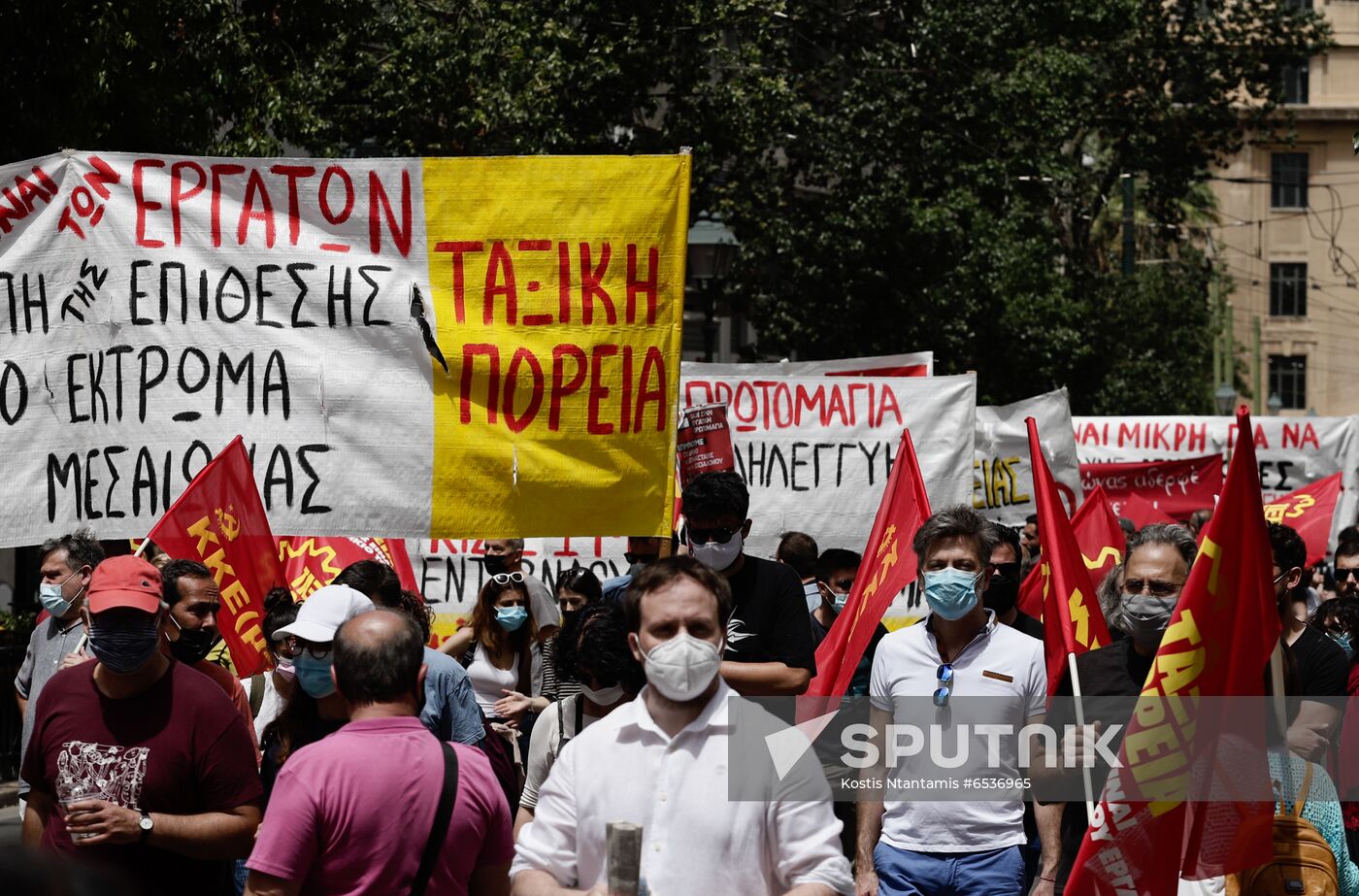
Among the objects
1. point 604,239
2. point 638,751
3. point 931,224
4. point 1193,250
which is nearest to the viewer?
point 638,751

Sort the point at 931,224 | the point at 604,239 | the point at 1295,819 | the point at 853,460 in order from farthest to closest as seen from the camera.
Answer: the point at 931,224, the point at 853,460, the point at 604,239, the point at 1295,819

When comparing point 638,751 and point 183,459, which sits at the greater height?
point 183,459

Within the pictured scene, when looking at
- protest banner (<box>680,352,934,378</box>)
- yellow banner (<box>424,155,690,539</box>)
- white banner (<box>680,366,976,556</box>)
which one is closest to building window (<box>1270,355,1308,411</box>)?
protest banner (<box>680,352,934,378</box>)

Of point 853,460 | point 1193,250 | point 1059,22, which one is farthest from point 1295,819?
point 1193,250

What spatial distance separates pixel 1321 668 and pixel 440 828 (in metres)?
3.31

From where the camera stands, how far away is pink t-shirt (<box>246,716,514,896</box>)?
12.5 ft

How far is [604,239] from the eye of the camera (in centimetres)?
659

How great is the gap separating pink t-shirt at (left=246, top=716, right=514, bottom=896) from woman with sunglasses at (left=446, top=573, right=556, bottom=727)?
13.7ft

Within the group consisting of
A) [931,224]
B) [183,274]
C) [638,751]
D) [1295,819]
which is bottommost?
[1295,819]

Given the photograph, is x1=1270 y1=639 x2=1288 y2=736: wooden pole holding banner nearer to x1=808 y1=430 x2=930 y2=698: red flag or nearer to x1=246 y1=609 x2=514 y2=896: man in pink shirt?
x1=808 y1=430 x2=930 y2=698: red flag

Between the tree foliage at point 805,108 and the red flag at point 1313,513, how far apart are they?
23.4ft

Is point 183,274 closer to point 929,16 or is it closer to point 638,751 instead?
point 638,751

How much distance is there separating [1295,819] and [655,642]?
7.30ft

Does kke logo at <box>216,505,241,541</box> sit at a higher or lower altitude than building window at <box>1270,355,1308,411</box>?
lower
